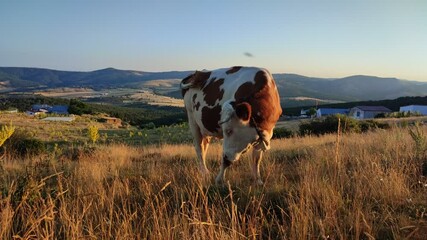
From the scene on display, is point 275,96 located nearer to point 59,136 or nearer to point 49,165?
point 49,165

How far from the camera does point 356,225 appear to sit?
3283 millimetres

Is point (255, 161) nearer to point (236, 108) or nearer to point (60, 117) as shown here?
point (236, 108)

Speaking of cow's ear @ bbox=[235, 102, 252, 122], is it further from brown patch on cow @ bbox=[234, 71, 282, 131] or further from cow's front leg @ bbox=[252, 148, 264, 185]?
cow's front leg @ bbox=[252, 148, 264, 185]

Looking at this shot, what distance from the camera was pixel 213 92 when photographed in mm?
7117

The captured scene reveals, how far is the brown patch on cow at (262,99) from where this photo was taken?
559 cm

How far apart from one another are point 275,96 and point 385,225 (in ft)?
9.78

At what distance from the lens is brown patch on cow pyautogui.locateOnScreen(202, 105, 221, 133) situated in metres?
6.86

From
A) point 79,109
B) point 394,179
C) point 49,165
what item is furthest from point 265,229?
point 79,109

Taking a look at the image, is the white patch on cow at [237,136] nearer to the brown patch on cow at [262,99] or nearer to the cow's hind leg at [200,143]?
the brown patch on cow at [262,99]

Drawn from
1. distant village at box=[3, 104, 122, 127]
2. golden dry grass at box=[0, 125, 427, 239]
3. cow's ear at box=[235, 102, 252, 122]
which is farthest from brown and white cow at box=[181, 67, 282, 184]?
distant village at box=[3, 104, 122, 127]

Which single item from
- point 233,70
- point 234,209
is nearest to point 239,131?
point 234,209

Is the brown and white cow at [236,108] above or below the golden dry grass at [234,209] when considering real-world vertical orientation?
above

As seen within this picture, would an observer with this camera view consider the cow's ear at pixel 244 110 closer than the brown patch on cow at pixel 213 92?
Yes

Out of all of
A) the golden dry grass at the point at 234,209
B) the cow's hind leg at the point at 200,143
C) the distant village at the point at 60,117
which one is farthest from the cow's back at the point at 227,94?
the distant village at the point at 60,117
